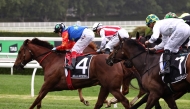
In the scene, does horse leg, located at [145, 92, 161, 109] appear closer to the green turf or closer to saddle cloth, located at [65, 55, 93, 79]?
saddle cloth, located at [65, 55, 93, 79]

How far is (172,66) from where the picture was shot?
8.69 m

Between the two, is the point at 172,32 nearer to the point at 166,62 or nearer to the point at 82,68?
the point at 166,62

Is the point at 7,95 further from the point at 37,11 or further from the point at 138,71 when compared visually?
the point at 37,11

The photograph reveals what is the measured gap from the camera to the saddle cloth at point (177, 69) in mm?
8539

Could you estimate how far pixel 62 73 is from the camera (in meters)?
10.2

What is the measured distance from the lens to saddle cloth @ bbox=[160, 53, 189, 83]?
8.54 meters

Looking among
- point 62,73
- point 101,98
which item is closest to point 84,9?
point 62,73

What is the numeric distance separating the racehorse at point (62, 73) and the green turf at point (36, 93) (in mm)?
910

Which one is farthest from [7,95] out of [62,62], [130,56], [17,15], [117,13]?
[117,13]

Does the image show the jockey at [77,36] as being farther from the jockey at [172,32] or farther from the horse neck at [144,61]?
the jockey at [172,32]

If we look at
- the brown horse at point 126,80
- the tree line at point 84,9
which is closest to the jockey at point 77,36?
the brown horse at point 126,80

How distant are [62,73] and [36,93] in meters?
4.37

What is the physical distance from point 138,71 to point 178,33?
831 millimetres

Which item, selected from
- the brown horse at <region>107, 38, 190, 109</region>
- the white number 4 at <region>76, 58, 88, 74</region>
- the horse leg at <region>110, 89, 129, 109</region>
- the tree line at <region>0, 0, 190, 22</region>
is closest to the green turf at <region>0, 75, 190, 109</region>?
the white number 4 at <region>76, 58, 88, 74</region>
